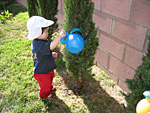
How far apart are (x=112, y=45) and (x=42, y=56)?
1725 millimetres

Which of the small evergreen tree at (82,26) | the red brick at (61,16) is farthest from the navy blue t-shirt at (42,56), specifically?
the red brick at (61,16)

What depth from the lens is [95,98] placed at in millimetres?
3135

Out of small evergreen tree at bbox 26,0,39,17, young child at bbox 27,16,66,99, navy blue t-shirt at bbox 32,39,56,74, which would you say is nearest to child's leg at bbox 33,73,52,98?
young child at bbox 27,16,66,99

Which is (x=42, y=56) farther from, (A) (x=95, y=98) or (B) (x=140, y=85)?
(B) (x=140, y=85)

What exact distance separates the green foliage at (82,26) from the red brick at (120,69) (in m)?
0.86

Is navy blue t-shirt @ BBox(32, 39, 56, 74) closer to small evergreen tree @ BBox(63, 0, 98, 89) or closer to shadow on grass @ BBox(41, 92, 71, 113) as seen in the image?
small evergreen tree @ BBox(63, 0, 98, 89)

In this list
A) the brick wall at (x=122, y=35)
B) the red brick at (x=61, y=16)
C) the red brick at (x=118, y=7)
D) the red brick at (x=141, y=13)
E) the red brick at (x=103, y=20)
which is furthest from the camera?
the red brick at (x=61, y=16)

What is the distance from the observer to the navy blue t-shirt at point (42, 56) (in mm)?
2383

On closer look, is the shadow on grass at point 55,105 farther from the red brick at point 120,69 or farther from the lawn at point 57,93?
the red brick at point 120,69

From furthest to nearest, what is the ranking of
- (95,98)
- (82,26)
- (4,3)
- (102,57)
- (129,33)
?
(4,3), (102,57), (95,98), (129,33), (82,26)

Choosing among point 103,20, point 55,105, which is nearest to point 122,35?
point 103,20

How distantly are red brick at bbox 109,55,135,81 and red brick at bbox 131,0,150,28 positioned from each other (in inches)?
40.3

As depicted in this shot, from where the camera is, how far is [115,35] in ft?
10.5

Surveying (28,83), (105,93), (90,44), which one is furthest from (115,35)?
(28,83)
